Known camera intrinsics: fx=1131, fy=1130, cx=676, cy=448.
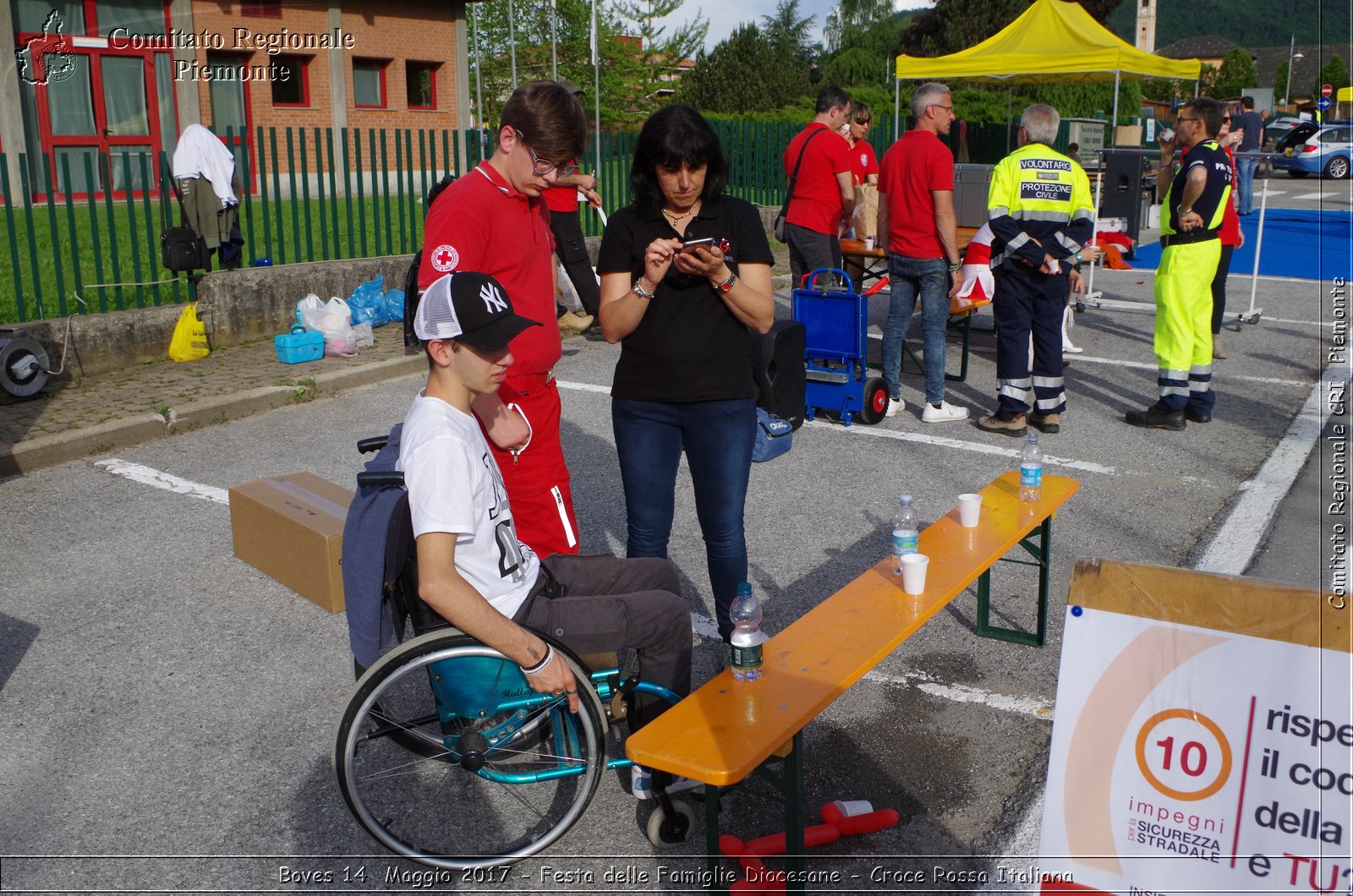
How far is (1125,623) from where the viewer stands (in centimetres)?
237

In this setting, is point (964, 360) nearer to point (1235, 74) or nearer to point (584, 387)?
point (584, 387)

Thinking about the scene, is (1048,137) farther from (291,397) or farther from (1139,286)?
(1139,286)

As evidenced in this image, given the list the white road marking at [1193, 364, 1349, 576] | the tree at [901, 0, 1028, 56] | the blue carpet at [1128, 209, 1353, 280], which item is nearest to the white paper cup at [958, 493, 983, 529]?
the white road marking at [1193, 364, 1349, 576]

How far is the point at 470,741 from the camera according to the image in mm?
3131

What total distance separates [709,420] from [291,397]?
17.7ft

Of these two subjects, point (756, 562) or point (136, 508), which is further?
point (136, 508)

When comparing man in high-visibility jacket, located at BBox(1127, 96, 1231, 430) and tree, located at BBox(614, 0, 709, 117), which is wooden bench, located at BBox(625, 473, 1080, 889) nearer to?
man in high-visibility jacket, located at BBox(1127, 96, 1231, 430)

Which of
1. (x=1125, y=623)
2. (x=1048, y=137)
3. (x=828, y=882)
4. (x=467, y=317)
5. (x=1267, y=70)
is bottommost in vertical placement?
(x=828, y=882)

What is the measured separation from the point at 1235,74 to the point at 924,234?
74.0 m

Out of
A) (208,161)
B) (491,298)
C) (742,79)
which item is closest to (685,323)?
(491,298)

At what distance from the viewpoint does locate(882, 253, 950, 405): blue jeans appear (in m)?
7.78

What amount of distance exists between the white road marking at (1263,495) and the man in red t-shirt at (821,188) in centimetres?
364

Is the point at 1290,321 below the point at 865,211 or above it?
below

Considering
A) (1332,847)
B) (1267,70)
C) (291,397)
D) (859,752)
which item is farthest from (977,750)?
(1267,70)
